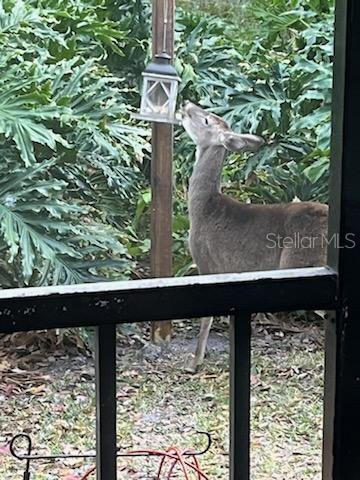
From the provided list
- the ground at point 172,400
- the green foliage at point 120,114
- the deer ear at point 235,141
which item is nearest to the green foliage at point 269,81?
the green foliage at point 120,114

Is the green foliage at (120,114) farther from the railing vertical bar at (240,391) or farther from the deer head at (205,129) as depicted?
the railing vertical bar at (240,391)

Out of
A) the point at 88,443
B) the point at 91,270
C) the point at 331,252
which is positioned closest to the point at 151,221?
the point at 91,270

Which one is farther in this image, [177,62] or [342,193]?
[177,62]

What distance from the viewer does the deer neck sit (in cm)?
257

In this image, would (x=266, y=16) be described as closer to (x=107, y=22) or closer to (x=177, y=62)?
(x=177, y=62)

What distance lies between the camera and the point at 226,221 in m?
2.57

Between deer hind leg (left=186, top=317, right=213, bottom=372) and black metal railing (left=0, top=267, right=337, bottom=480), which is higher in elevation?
black metal railing (left=0, top=267, right=337, bottom=480)

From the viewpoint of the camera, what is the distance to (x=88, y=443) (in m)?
2.10

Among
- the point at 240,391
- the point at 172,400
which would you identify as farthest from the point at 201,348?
the point at 240,391

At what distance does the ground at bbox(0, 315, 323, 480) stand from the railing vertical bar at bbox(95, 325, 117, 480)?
1319 millimetres

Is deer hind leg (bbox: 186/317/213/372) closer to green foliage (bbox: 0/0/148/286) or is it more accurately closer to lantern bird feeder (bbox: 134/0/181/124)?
green foliage (bbox: 0/0/148/286)

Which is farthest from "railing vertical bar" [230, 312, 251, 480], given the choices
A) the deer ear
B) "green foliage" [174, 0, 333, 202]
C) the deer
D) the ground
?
"green foliage" [174, 0, 333, 202]

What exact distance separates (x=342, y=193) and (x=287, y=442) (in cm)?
159

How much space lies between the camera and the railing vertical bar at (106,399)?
67 centimetres
